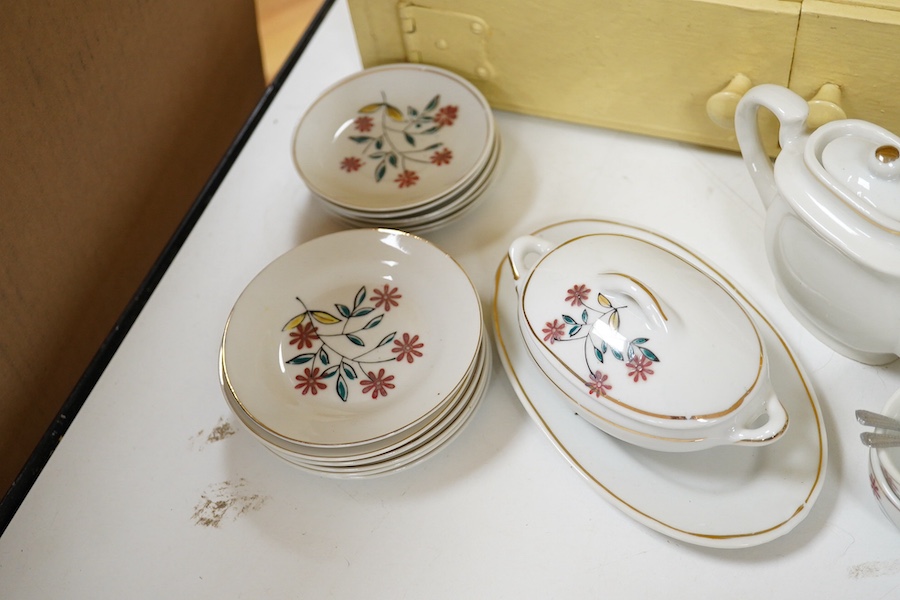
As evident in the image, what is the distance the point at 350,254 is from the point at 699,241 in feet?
1.04

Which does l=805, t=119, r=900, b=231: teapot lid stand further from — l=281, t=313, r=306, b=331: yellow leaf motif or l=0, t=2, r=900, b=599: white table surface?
l=281, t=313, r=306, b=331: yellow leaf motif

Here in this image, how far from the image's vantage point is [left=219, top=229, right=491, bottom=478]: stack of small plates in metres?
0.62

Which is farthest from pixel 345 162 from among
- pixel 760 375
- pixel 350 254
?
pixel 760 375

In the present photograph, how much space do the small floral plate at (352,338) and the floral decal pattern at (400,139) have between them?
Result: 107mm

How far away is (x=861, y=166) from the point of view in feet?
1.84

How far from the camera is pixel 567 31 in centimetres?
75

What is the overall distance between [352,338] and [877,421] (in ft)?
1.31

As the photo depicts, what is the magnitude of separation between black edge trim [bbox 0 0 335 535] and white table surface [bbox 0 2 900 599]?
0.04ft

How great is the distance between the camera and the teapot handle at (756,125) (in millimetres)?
612

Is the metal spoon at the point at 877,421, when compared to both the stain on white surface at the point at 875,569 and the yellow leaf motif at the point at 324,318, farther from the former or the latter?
the yellow leaf motif at the point at 324,318

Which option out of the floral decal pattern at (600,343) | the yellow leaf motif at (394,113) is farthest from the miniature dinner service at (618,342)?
the yellow leaf motif at (394,113)

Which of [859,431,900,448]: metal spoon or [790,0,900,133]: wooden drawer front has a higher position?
[790,0,900,133]: wooden drawer front

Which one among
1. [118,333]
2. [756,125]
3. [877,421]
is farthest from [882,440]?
[118,333]

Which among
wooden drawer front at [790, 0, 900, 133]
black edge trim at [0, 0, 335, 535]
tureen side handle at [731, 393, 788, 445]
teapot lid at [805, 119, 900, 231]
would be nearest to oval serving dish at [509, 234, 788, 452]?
tureen side handle at [731, 393, 788, 445]
